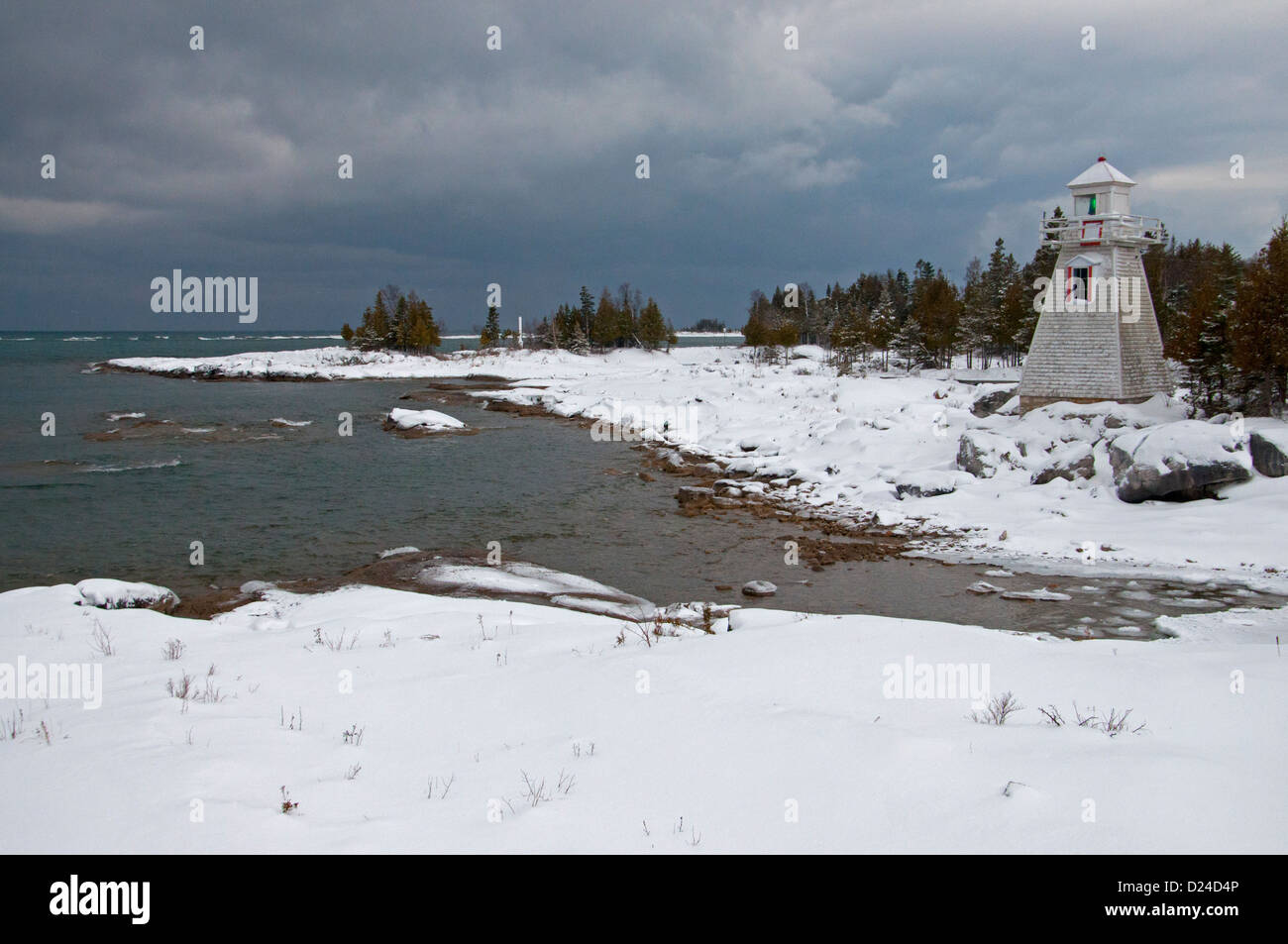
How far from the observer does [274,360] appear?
101938 millimetres

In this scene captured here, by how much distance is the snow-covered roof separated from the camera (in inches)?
1112

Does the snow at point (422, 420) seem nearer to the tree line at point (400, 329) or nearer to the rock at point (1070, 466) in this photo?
the rock at point (1070, 466)

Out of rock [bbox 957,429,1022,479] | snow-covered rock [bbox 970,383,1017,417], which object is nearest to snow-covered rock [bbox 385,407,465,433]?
snow-covered rock [bbox 970,383,1017,417]

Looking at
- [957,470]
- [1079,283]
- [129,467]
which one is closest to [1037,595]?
[957,470]

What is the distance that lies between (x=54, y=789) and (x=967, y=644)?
27.7 feet

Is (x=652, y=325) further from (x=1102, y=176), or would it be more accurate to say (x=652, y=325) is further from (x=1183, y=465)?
(x=1183, y=465)

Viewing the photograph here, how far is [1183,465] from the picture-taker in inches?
813

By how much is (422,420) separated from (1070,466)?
103 ft

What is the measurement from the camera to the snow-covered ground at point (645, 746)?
4598mm

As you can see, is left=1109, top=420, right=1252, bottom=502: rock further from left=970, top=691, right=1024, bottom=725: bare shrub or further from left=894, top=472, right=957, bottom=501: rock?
left=970, top=691, right=1024, bottom=725: bare shrub

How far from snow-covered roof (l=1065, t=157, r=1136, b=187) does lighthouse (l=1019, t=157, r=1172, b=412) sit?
0.03 meters

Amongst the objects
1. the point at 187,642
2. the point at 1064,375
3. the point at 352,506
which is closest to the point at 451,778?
the point at 187,642

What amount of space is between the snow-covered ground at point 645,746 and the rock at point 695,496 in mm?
14777
